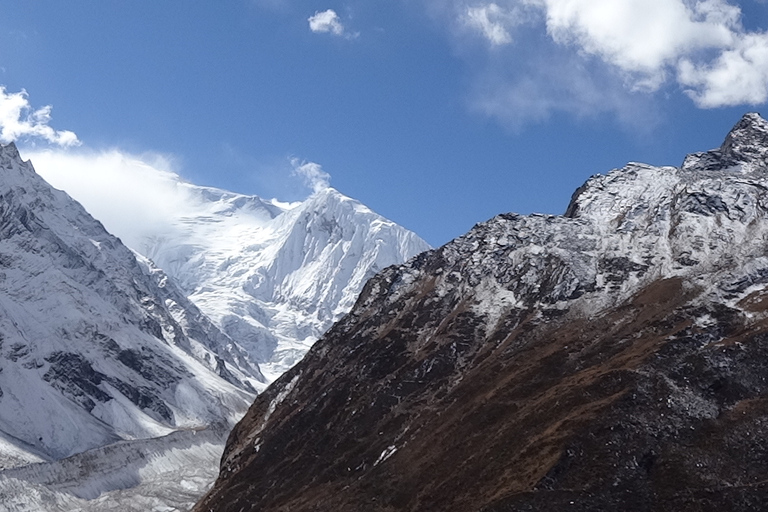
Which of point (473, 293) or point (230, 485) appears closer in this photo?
point (230, 485)

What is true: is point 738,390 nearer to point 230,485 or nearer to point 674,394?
point 674,394

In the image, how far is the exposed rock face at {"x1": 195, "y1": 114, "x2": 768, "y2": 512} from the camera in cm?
11825

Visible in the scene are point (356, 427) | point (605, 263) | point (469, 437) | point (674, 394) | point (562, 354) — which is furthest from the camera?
point (605, 263)

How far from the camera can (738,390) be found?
130m

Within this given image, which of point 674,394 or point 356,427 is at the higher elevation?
point 674,394

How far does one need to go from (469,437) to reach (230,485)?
58447 mm

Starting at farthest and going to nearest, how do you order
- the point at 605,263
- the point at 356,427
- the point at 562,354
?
the point at 605,263 → the point at 356,427 → the point at 562,354

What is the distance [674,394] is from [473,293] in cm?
7507

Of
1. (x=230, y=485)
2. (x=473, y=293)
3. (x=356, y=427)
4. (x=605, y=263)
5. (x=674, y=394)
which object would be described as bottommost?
(x=230, y=485)

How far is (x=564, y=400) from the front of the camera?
457 ft

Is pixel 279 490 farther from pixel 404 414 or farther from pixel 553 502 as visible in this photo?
pixel 553 502

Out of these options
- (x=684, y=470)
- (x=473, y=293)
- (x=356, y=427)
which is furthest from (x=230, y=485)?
(x=684, y=470)

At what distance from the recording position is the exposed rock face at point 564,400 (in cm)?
11825

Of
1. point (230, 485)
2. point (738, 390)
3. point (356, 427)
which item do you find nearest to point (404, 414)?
point (356, 427)
